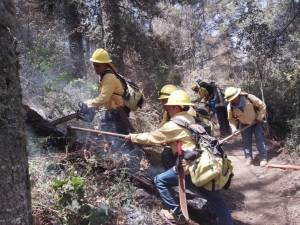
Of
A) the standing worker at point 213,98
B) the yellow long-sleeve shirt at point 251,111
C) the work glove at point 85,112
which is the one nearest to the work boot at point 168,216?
the work glove at point 85,112

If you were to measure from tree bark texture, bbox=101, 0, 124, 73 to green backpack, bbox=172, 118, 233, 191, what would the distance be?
280 inches

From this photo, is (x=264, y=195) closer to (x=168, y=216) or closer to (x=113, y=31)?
(x=168, y=216)

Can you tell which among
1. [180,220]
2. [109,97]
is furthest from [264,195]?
[109,97]

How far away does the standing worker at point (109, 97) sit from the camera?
6.60 m

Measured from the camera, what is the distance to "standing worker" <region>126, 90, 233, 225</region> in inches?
215

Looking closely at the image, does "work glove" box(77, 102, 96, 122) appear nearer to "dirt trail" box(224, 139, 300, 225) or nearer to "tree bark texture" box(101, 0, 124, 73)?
"dirt trail" box(224, 139, 300, 225)

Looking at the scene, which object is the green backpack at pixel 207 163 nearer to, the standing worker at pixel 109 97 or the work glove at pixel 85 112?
the standing worker at pixel 109 97

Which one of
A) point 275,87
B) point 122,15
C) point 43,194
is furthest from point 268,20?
point 43,194

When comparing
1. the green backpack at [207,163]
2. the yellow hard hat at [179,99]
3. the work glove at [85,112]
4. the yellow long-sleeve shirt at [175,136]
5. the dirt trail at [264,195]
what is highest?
the yellow hard hat at [179,99]

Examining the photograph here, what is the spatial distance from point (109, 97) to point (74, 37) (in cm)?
779

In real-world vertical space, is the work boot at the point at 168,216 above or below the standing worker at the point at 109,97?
below

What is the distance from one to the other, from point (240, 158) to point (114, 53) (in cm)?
475

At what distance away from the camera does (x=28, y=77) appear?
849 cm

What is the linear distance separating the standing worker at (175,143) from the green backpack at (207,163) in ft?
0.30
